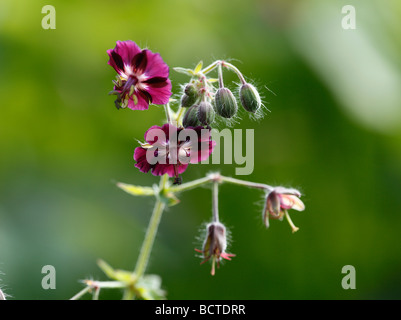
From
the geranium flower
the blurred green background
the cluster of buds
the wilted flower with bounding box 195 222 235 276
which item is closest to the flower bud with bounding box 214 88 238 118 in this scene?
the cluster of buds

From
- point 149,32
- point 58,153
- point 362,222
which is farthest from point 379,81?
point 58,153

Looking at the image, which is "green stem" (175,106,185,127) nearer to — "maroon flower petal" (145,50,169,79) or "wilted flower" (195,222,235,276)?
"maroon flower petal" (145,50,169,79)

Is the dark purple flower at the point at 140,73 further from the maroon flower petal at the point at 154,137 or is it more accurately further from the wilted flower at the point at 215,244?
the wilted flower at the point at 215,244

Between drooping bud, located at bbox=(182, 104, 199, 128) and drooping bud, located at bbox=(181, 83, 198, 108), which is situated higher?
drooping bud, located at bbox=(181, 83, 198, 108)

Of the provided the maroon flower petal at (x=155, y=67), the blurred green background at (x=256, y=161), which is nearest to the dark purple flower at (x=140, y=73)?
the maroon flower petal at (x=155, y=67)

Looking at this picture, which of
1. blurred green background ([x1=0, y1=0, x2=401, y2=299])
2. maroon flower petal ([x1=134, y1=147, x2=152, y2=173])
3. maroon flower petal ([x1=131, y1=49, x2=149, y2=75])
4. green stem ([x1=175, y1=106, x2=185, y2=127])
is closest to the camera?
maroon flower petal ([x1=131, y1=49, x2=149, y2=75])

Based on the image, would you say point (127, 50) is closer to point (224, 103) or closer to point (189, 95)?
point (189, 95)

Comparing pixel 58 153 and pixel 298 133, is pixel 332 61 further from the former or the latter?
pixel 58 153
